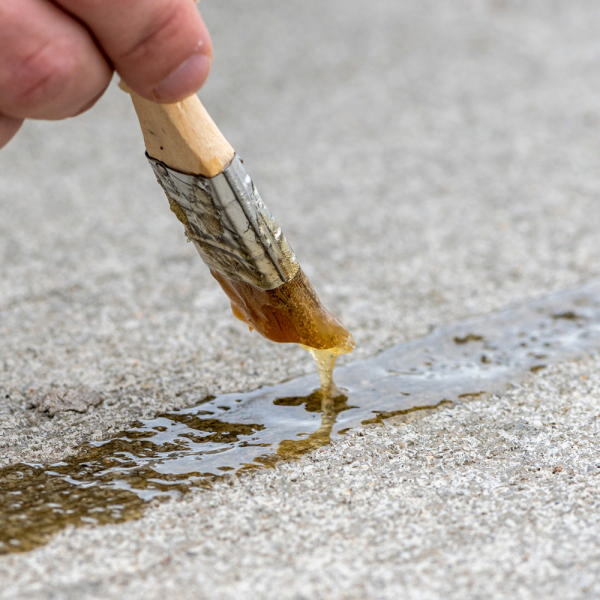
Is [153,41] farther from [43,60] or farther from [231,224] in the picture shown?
[231,224]

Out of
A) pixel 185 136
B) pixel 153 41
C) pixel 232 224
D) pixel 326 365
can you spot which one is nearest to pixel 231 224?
pixel 232 224

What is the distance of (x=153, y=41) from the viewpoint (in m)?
1.06

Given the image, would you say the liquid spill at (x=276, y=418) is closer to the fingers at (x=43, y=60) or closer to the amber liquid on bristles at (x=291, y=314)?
the amber liquid on bristles at (x=291, y=314)

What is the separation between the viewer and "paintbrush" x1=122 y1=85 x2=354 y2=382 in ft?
3.84

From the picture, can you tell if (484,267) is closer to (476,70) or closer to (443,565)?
(443,565)

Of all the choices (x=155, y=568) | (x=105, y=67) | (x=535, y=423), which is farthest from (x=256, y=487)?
(x=105, y=67)

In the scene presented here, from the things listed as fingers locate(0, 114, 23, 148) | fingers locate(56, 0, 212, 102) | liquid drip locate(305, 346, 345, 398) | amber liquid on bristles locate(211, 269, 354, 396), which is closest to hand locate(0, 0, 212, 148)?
fingers locate(56, 0, 212, 102)

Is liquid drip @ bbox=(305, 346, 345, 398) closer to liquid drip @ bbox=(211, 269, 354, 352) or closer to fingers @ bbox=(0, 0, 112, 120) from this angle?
liquid drip @ bbox=(211, 269, 354, 352)

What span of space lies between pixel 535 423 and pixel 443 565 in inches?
17.9

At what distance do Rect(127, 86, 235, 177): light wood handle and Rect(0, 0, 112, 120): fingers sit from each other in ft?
0.28

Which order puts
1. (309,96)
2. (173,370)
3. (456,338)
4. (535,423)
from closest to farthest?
(535,423) < (173,370) < (456,338) < (309,96)

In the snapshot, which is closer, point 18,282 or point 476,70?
point 18,282

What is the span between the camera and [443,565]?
112 centimetres

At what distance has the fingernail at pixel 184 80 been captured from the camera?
42.6 inches
